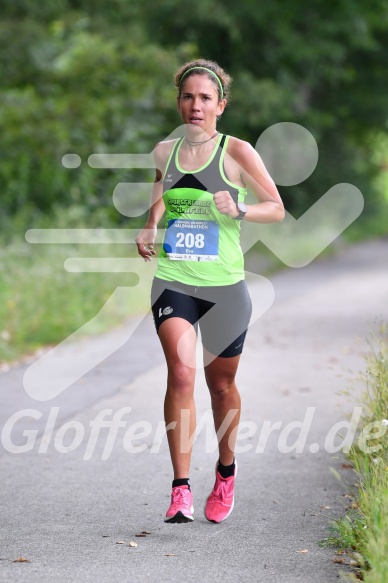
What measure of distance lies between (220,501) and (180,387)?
0.66 meters

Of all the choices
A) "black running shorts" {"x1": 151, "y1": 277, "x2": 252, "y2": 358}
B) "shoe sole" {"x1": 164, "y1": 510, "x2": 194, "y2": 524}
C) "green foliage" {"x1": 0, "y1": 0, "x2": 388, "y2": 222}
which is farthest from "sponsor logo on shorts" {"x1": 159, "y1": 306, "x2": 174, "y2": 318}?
"green foliage" {"x1": 0, "y1": 0, "x2": 388, "y2": 222}

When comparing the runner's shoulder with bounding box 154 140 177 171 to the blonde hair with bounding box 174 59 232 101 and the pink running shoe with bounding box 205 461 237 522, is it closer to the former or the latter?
the blonde hair with bounding box 174 59 232 101

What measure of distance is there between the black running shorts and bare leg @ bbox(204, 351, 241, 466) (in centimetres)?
10

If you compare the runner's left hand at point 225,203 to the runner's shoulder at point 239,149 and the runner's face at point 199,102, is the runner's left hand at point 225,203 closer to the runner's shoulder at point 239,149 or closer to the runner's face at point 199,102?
the runner's shoulder at point 239,149

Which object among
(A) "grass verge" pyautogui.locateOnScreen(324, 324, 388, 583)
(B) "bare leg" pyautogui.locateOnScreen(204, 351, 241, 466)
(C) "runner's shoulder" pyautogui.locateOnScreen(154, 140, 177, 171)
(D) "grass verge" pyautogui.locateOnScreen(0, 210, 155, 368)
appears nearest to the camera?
(A) "grass verge" pyautogui.locateOnScreen(324, 324, 388, 583)

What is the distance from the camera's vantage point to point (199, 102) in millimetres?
5875

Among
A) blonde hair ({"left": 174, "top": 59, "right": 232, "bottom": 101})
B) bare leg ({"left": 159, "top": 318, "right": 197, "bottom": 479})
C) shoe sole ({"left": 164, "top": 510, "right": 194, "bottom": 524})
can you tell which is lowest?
shoe sole ({"left": 164, "top": 510, "right": 194, "bottom": 524})

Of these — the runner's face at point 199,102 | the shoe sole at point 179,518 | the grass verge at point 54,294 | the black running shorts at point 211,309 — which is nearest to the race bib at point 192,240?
the black running shorts at point 211,309

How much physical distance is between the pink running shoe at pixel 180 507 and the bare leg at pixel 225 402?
43 centimetres

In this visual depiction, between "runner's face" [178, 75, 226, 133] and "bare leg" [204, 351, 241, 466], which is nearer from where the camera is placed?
"runner's face" [178, 75, 226, 133]

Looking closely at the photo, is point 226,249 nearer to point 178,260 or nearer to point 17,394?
point 178,260

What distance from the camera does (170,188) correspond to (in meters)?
5.88

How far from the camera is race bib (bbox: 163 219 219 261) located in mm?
5836

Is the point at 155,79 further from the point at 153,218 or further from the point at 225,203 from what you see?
the point at 225,203
